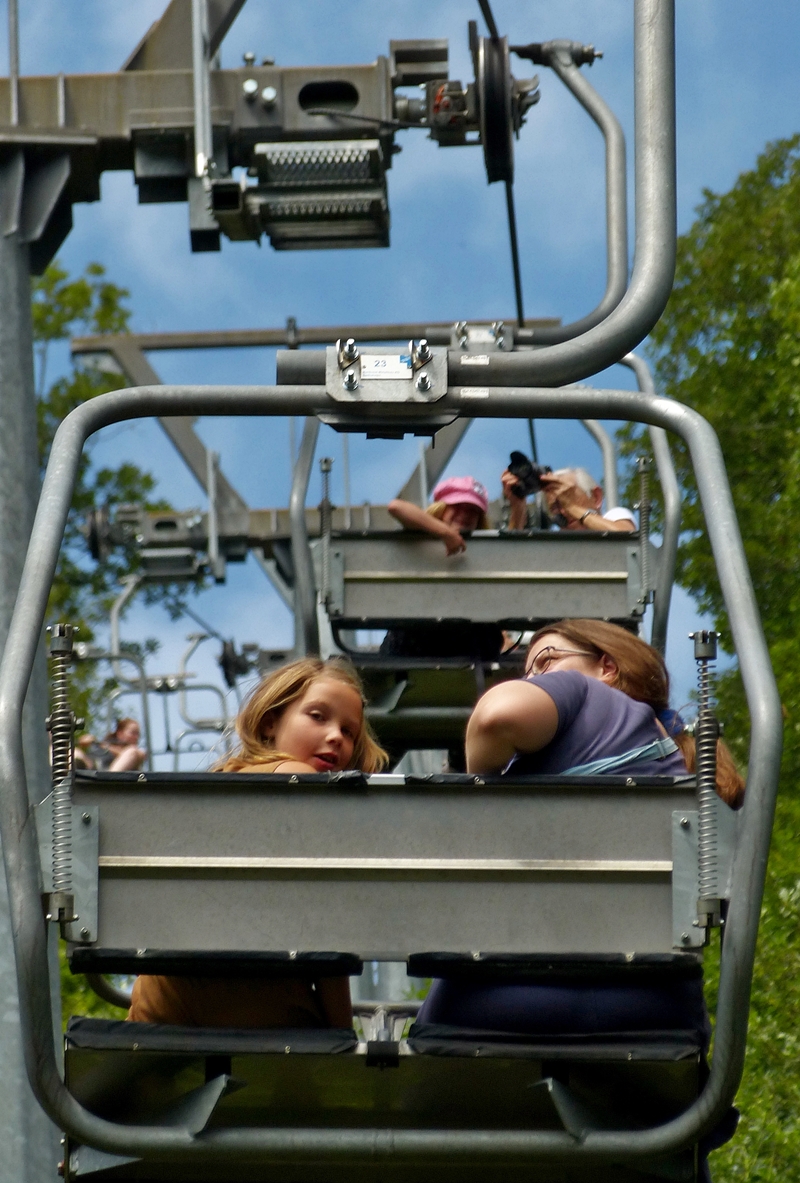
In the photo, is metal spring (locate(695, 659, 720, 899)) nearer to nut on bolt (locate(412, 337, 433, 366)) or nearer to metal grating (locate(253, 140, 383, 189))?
nut on bolt (locate(412, 337, 433, 366))

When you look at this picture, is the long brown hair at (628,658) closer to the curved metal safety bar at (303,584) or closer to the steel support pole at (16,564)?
the steel support pole at (16,564)

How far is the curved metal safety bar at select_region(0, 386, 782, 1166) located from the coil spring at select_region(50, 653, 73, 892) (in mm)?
67

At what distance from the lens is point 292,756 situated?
3.78 m

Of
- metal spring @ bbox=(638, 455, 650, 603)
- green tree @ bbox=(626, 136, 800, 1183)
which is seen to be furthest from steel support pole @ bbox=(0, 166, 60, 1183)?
green tree @ bbox=(626, 136, 800, 1183)

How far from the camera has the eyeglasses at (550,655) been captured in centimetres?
364

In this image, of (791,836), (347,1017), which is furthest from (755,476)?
(347,1017)

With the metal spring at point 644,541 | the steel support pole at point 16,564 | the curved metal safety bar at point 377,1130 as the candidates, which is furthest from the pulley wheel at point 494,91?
the curved metal safety bar at point 377,1130

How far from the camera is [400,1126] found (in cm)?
323

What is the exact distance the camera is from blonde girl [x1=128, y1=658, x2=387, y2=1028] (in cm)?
333

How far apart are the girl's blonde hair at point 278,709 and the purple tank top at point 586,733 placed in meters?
0.53

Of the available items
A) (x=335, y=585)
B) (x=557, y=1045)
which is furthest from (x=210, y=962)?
(x=335, y=585)

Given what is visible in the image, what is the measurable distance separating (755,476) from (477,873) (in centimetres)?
2053

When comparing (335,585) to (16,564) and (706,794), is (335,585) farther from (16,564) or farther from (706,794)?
(706,794)

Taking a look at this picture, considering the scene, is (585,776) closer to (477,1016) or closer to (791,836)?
(477,1016)
